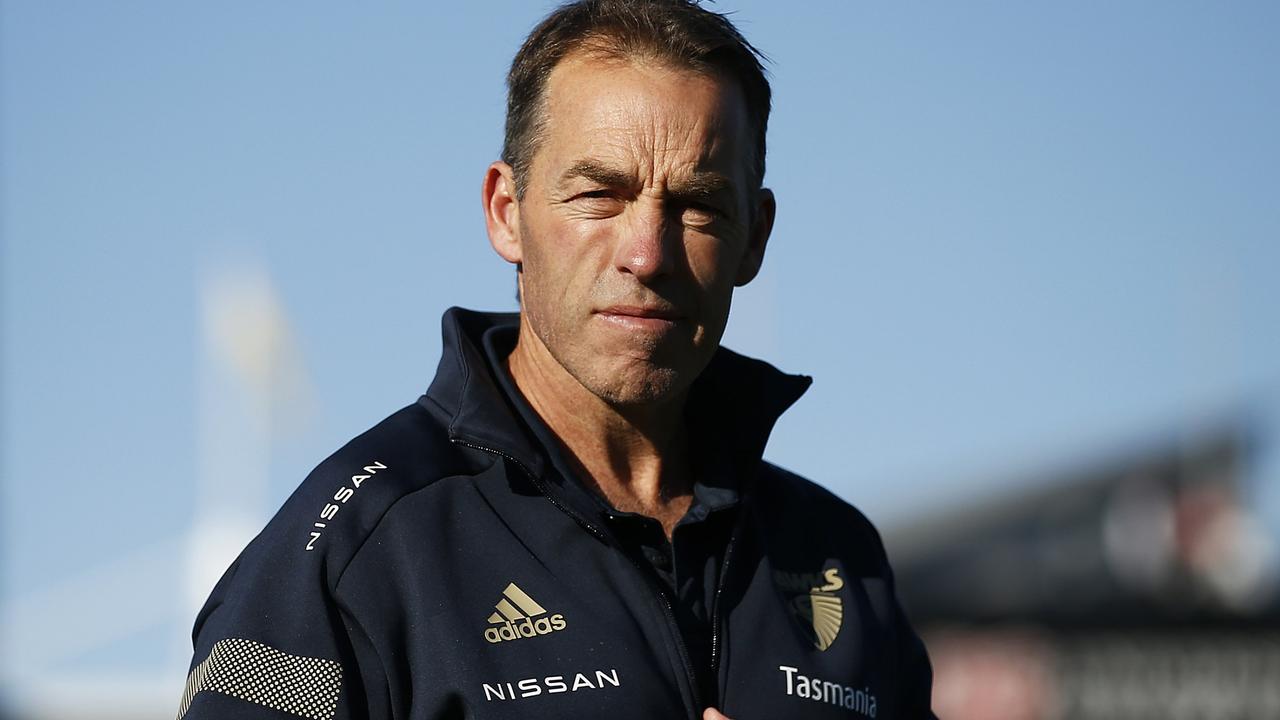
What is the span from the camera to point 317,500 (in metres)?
2.92

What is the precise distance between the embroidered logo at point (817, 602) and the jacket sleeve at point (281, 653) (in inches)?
31.4

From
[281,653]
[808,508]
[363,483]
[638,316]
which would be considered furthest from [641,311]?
[281,653]

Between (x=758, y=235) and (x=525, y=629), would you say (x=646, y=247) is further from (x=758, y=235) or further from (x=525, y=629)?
(x=525, y=629)

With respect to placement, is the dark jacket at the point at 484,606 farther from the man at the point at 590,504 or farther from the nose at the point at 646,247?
the nose at the point at 646,247

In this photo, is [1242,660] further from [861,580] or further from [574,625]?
[574,625]

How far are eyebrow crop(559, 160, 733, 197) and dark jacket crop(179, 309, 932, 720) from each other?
15.1 inches

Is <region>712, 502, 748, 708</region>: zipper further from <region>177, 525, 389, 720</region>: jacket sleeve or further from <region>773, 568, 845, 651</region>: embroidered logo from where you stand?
<region>177, 525, 389, 720</region>: jacket sleeve

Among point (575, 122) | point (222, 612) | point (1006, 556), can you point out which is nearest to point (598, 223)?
point (575, 122)

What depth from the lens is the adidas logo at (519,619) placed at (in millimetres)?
2900

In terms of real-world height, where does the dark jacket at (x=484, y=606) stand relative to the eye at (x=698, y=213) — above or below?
below

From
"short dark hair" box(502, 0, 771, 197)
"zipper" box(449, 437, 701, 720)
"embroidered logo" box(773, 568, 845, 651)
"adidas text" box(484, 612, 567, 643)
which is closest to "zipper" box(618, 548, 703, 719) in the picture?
"zipper" box(449, 437, 701, 720)

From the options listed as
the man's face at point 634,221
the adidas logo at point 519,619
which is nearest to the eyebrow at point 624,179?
the man's face at point 634,221

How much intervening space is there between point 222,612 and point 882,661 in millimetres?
1172

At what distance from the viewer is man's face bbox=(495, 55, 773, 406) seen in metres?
3.09
